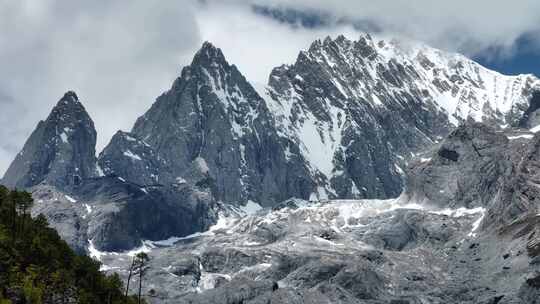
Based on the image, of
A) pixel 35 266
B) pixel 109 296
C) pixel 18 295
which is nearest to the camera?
pixel 18 295

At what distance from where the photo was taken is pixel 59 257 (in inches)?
7672

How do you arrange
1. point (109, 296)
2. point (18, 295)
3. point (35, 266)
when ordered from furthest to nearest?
1. point (109, 296)
2. point (35, 266)
3. point (18, 295)

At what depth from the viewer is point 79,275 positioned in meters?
199

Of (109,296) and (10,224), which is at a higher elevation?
(10,224)

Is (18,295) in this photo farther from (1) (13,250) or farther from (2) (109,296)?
(2) (109,296)

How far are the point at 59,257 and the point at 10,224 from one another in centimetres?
1340

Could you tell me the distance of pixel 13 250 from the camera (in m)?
174

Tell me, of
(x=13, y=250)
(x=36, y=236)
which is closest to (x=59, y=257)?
(x=36, y=236)

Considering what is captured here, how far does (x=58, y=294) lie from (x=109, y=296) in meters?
20.5

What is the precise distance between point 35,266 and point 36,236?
75.5 ft

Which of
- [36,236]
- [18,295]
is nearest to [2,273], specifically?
[18,295]

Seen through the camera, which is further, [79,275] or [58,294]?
[79,275]

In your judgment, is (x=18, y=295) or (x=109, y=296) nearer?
(x=18, y=295)

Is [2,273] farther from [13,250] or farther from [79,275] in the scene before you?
[79,275]
